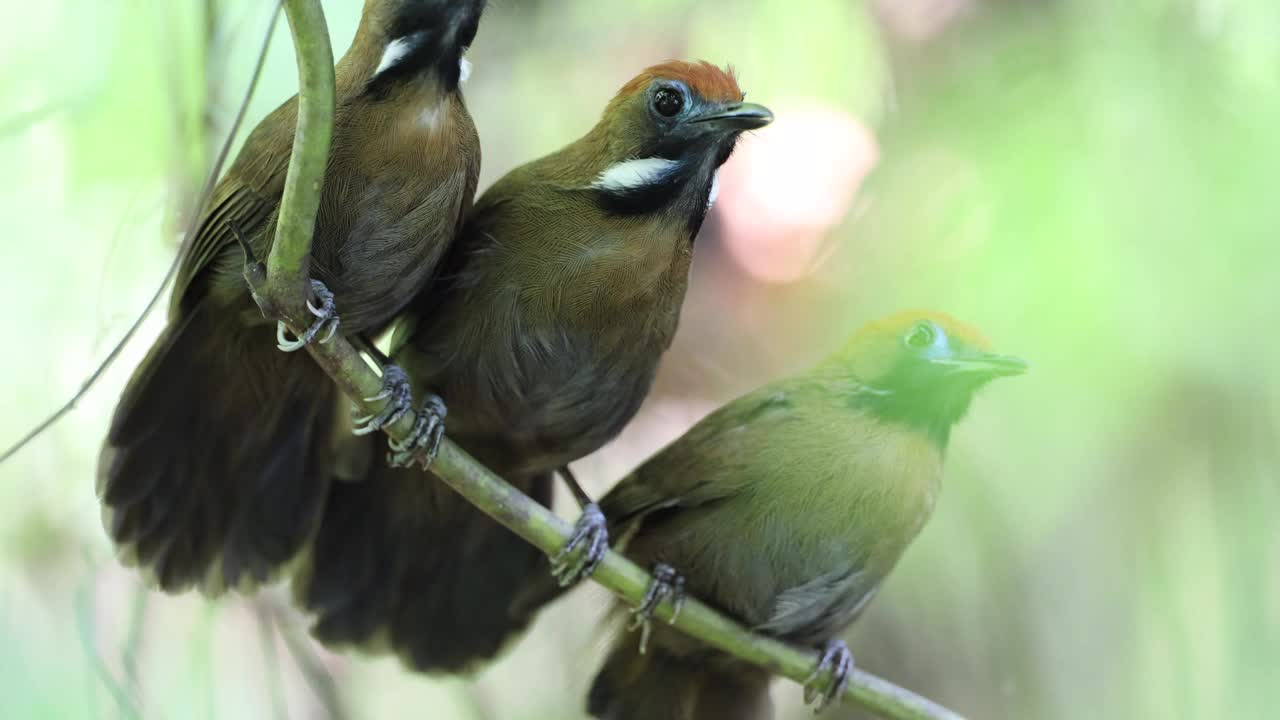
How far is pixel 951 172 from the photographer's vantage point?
2.16 meters

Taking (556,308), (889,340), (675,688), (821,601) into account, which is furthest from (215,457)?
(889,340)

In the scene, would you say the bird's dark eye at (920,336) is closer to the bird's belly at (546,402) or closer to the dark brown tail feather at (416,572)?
the bird's belly at (546,402)

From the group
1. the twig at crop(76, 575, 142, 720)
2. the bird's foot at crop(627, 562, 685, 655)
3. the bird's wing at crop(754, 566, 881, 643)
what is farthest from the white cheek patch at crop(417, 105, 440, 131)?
the twig at crop(76, 575, 142, 720)

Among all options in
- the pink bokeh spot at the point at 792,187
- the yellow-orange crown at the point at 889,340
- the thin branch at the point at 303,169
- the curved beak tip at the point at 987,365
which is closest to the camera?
the thin branch at the point at 303,169

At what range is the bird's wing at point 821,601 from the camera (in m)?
1.71

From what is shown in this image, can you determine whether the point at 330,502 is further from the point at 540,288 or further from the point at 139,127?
the point at 139,127

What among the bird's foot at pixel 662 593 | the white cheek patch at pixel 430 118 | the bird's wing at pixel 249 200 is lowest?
the bird's foot at pixel 662 593

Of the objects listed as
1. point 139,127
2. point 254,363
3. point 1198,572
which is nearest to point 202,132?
point 139,127

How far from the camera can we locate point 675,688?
6.24 feet

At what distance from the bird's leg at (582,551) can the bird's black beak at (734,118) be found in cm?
61

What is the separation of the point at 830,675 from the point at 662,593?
33 cm

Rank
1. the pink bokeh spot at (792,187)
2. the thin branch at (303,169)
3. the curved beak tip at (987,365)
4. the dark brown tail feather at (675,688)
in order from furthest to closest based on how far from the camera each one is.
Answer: the pink bokeh spot at (792,187) < the dark brown tail feather at (675,688) < the curved beak tip at (987,365) < the thin branch at (303,169)

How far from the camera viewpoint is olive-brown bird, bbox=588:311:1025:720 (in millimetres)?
1713

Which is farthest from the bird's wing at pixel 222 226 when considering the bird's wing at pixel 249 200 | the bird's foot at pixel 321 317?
the bird's foot at pixel 321 317
